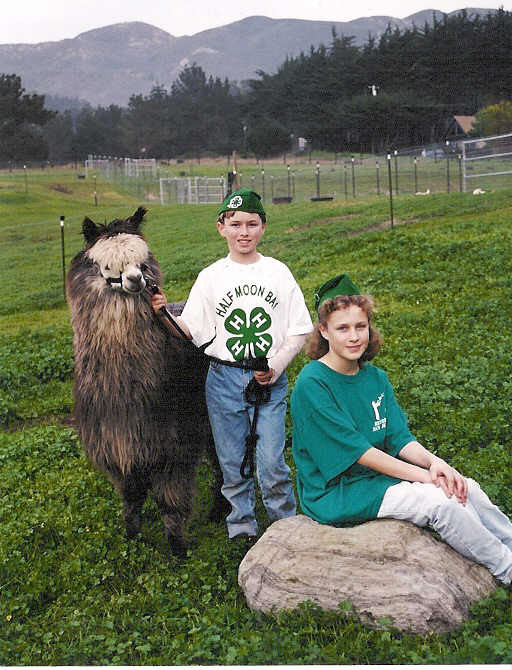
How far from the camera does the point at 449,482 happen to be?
328cm

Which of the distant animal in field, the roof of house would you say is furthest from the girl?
the roof of house

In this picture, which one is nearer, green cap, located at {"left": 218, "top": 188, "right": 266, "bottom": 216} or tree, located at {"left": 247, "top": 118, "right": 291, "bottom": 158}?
green cap, located at {"left": 218, "top": 188, "right": 266, "bottom": 216}

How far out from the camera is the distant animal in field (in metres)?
3.81

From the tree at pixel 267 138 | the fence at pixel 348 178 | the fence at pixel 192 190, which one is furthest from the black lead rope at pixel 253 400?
the tree at pixel 267 138

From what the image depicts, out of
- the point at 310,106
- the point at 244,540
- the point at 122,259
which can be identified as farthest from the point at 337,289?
the point at 310,106

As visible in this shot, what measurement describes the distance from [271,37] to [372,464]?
10.7ft

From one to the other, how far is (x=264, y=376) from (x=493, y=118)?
11.1 feet

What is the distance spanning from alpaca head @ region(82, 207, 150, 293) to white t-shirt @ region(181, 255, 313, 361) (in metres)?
0.35

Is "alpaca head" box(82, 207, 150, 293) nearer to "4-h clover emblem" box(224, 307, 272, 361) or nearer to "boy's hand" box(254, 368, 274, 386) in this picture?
"4-h clover emblem" box(224, 307, 272, 361)

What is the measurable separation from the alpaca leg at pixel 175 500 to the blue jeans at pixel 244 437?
0.28m

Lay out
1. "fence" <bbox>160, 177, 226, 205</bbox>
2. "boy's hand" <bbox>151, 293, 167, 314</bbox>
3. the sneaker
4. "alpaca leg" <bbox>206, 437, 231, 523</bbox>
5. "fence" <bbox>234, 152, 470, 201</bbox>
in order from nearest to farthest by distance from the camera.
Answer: "boy's hand" <bbox>151, 293, 167, 314</bbox> < the sneaker < "alpaca leg" <bbox>206, 437, 231, 523</bbox> < "fence" <bbox>160, 177, 226, 205</bbox> < "fence" <bbox>234, 152, 470, 201</bbox>

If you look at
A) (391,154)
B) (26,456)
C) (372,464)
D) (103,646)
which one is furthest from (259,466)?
(391,154)

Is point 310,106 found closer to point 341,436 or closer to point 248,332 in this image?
point 248,332

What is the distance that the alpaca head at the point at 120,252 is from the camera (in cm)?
371
